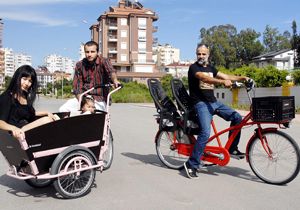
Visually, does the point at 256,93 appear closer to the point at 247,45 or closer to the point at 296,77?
the point at 296,77

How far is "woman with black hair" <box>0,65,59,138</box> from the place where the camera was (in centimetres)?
479

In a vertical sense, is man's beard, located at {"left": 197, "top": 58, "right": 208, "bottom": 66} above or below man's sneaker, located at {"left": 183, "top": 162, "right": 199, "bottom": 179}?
above

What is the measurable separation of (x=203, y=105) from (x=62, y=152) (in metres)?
2.09

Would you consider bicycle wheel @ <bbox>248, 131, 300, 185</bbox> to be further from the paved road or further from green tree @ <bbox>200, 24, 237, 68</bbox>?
green tree @ <bbox>200, 24, 237, 68</bbox>

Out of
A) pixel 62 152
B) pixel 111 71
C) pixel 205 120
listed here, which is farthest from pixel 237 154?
pixel 62 152

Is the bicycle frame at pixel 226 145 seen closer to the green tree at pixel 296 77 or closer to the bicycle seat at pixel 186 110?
the bicycle seat at pixel 186 110

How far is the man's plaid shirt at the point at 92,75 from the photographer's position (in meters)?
6.19

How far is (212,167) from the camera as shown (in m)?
6.50

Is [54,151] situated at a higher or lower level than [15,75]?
lower

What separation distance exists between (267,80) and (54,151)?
25258 mm

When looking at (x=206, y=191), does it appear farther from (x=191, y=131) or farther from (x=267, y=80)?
(x=267, y=80)

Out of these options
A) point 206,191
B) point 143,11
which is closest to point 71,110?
point 206,191

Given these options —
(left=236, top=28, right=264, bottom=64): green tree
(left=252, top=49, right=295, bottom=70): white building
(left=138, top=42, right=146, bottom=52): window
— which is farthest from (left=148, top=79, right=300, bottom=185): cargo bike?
(left=236, top=28, right=264, bottom=64): green tree

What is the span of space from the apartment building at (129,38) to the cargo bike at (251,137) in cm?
7670
